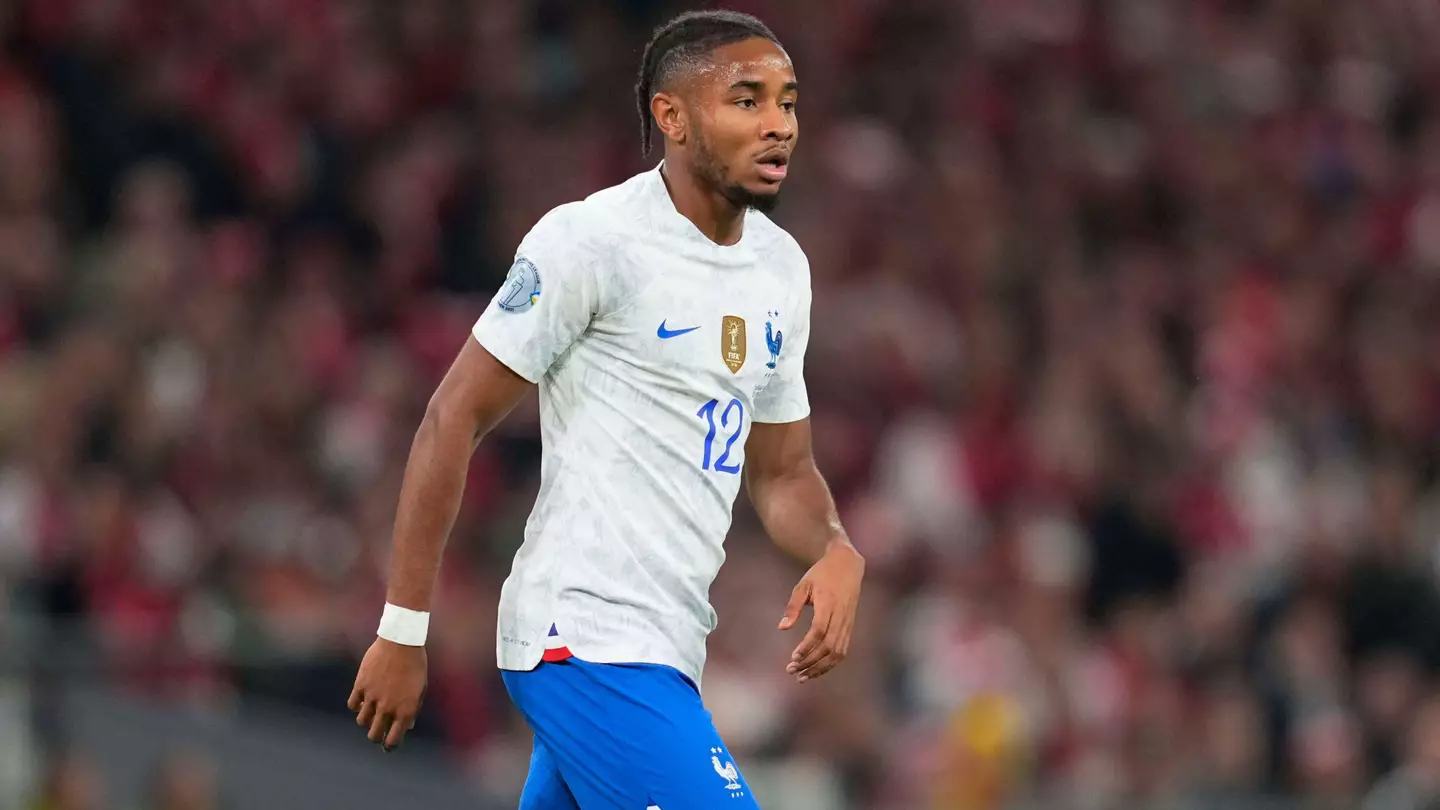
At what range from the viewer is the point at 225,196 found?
34.2ft

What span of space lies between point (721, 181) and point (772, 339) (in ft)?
1.09

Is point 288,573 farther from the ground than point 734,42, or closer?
closer

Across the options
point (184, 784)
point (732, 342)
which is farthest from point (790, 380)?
point (184, 784)

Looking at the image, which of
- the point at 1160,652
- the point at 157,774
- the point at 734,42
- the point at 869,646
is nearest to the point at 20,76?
the point at 157,774

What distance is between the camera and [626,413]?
3.96m

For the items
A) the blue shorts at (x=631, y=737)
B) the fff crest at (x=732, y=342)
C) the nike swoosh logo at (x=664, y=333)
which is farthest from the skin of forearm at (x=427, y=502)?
the fff crest at (x=732, y=342)

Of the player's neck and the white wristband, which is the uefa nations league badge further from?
the white wristband

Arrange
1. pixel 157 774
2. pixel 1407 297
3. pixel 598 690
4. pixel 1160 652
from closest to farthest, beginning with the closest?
pixel 598 690, pixel 157 774, pixel 1160 652, pixel 1407 297

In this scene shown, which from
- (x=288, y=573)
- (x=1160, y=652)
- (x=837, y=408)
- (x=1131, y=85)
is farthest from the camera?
(x=1131, y=85)

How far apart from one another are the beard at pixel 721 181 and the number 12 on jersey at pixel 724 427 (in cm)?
38

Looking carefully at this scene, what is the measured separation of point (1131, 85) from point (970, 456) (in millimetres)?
4041

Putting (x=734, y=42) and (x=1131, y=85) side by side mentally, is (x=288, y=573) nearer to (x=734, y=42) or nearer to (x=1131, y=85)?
(x=734, y=42)

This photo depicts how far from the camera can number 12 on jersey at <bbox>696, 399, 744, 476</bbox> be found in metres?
4.04

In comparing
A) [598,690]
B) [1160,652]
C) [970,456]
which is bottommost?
[1160,652]
